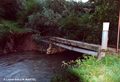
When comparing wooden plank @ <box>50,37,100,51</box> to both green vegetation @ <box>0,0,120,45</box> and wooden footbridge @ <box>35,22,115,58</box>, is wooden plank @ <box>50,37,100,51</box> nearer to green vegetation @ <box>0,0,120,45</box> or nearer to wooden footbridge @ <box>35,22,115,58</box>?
wooden footbridge @ <box>35,22,115,58</box>

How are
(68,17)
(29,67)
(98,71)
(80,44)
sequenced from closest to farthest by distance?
(98,71) → (29,67) → (80,44) → (68,17)

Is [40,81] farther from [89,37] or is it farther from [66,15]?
[66,15]

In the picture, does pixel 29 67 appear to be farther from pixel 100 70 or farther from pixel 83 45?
pixel 100 70

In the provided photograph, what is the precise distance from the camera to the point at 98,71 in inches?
275

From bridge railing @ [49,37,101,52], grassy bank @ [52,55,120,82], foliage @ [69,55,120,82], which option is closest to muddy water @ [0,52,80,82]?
bridge railing @ [49,37,101,52]

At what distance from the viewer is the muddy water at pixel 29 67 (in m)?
9.46

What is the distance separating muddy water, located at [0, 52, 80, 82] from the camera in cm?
946

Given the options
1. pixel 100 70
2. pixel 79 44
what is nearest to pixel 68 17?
pixel 79 44

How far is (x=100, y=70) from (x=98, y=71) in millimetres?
91

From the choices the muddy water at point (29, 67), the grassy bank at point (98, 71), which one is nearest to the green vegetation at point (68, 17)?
the muddy water at point (29, 67)

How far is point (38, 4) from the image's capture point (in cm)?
1939

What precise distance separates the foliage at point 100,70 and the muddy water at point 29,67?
6.81 feet

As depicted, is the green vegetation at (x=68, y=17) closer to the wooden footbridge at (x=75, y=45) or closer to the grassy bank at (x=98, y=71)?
the wooden footbridge at (x=75, y=45)

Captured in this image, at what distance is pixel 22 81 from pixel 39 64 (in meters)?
3.15
